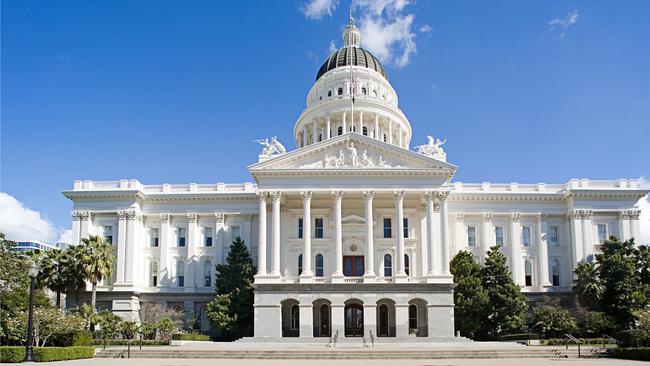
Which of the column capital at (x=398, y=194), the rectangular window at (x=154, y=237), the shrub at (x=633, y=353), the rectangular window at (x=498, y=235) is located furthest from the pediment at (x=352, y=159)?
the shrub at (x=633, y=353)

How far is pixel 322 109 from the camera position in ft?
260

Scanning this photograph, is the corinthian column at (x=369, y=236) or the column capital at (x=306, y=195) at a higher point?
the column capital at (x=306, y=195)

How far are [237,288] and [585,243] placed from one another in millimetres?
33361

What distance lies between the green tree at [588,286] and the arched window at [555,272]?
507 cm

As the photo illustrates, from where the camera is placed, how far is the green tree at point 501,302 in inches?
2128

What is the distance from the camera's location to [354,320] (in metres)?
56.3

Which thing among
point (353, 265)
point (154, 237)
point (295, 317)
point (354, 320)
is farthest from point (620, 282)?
point (154, 237)

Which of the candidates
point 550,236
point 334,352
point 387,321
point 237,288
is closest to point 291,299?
point 237,288

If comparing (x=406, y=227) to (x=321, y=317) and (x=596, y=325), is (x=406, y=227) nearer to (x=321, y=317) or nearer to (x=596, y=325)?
(x=321, y=317)

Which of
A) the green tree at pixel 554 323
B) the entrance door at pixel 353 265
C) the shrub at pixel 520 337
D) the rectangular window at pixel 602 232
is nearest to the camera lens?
the green tree at pixel 554 323

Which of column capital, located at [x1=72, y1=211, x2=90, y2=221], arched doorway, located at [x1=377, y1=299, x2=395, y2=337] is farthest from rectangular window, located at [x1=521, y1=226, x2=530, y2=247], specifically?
column capital, located at [x1=72, y1=211, x2=90, y2=221]

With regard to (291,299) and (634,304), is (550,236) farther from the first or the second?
(291,299)

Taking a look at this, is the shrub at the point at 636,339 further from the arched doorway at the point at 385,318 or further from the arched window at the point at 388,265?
the arched window at the point at 388,265

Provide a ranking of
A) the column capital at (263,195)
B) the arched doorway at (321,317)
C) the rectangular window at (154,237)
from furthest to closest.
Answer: the rectangular window at (154,237), the arched doorway at (321,317), the column capital at (263,195)
